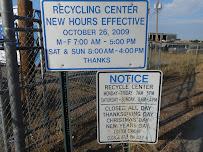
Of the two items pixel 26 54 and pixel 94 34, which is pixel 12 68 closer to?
pixel 94 34

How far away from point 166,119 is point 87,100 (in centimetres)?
213

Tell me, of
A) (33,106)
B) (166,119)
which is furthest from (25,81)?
(166,119)

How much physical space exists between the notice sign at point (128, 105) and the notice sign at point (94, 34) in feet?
0.48

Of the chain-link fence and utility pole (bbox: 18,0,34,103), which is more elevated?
utility pole (bbox: 18,0,34,103)

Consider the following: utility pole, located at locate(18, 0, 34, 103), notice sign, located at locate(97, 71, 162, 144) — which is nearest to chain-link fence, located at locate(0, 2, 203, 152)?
utility pole, located at locate(18, 0, 34, 103)

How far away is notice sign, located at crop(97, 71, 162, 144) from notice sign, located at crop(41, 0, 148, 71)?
15 centimetres

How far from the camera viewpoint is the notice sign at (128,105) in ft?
9.79

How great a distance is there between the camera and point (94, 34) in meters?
2.80

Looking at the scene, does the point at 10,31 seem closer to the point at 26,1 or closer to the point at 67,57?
→ the point at 67,57

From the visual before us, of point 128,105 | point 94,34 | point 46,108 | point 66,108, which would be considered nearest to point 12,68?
point 66,108

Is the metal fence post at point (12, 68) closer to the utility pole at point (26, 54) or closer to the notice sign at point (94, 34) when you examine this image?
the notice sign at point (94, 34)

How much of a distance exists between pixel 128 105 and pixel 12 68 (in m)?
1.28

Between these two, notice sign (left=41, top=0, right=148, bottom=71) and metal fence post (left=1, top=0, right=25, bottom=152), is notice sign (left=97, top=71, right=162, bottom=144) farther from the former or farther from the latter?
metal fence post (left=1, top=0, right=25, bottom=152)

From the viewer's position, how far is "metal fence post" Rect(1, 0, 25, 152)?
2785 mm
